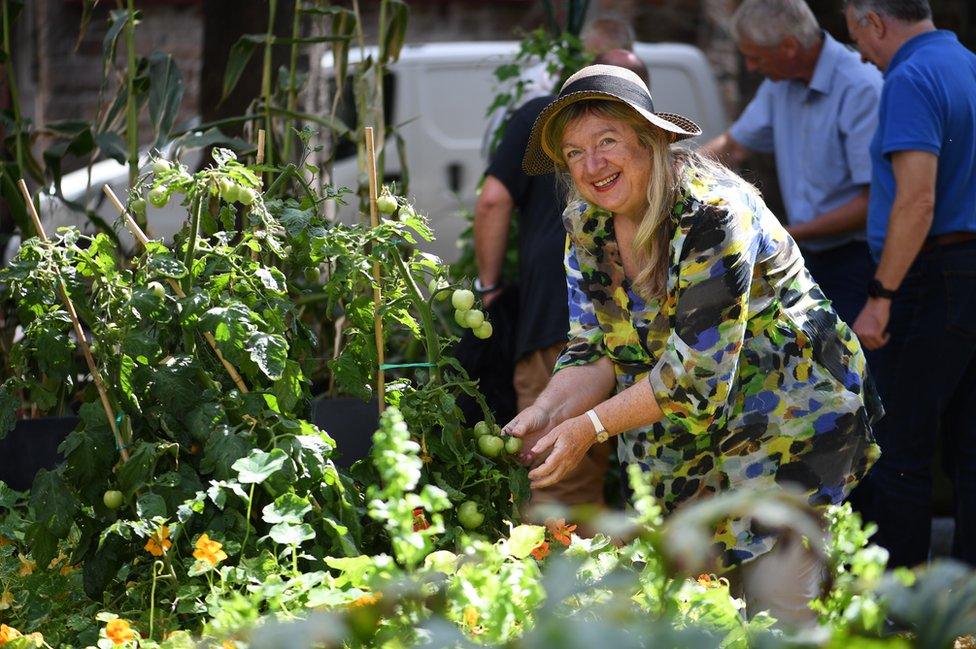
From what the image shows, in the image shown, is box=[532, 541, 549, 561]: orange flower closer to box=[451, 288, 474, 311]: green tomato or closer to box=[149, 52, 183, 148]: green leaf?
box=[451, 288, 474, 311]: green tomato

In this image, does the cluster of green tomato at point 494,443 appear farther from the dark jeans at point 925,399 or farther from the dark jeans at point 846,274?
the dark jeans at point 846,274

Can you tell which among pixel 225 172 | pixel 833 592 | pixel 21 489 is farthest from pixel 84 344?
pixel 833 592

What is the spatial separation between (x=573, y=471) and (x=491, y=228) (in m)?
0.72

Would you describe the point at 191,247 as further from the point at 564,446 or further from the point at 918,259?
the point at 918,259

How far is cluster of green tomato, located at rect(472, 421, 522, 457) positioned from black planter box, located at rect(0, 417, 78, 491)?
0.98 metres

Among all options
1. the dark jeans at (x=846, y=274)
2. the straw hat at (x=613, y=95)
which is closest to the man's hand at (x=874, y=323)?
the dark jeans at (x=846, y=274)

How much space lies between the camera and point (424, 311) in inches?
92.1

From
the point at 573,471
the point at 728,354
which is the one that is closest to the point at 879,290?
the point at 573,471

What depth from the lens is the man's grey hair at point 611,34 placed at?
4.02m

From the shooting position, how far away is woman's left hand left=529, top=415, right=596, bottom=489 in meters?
2.13

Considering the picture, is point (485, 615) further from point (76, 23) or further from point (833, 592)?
point (76, 23)

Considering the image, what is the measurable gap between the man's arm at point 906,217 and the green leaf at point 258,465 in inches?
68.7

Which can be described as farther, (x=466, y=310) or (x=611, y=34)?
(x=611, y=34)

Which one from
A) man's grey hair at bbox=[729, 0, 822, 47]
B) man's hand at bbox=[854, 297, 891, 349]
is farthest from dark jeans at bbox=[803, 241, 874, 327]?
man's grey hair at bbox=[729, 0, 822, 47]
